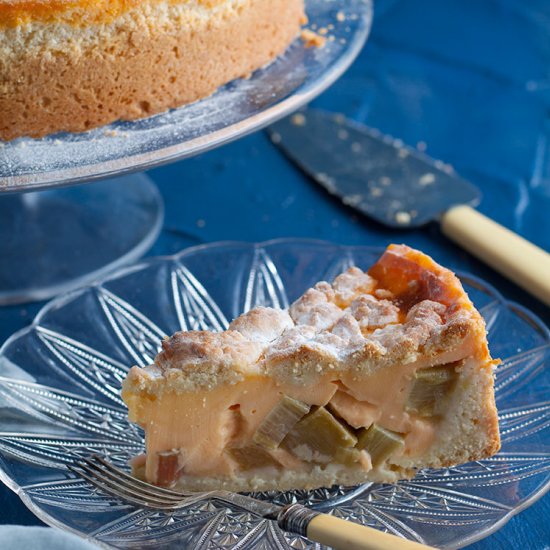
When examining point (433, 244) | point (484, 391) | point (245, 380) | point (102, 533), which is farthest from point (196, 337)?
point (433, 244)

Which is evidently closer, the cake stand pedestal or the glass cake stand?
the glass cake stand

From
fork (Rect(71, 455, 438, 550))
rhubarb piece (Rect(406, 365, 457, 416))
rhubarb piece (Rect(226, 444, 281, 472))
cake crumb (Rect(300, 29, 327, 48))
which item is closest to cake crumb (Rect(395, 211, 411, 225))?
cake crumb (Rect(300, 29, 327, 48))

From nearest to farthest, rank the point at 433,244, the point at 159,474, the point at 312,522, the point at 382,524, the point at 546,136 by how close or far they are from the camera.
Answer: the point at 312,522 < the point at 382,524 < the point at 159,474 < the point at 433,244 < the point at 546,136

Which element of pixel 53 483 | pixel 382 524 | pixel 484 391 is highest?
pixel 484 391

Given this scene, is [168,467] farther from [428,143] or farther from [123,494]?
[428,143]

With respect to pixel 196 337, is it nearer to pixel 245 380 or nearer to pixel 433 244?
pixel 245 380

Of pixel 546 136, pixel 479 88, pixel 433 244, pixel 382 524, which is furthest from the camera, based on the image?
pixel 479 88

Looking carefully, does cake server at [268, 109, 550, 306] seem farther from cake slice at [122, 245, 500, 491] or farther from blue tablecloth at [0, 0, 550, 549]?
cake slice at [122, 245, 500, 491]
